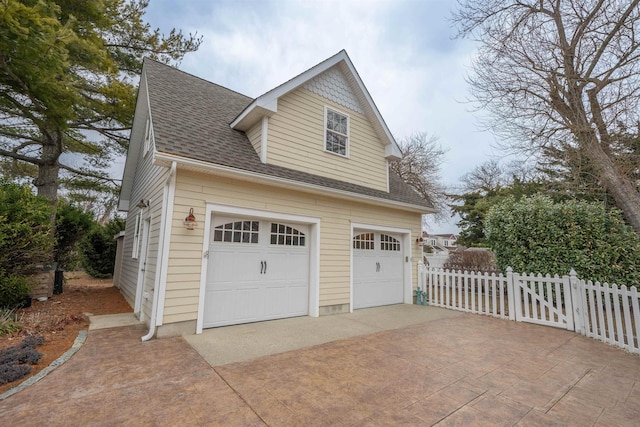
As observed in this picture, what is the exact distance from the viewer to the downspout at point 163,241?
4.60 meters

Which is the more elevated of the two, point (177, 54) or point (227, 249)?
point (177, 54)

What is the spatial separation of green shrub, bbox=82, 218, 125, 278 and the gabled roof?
10792mm

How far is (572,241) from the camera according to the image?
24.0ft

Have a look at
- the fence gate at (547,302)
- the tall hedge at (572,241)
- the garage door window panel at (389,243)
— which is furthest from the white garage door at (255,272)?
the tall hedge at (572,241)

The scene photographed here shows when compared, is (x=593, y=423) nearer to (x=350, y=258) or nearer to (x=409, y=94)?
(x=350, y=258)

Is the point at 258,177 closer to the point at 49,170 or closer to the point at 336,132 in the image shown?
the point at 336,132

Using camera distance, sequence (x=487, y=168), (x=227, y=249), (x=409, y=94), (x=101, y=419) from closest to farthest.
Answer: (x=101, y=419) → (x=227, y=249) → (x=409, y=94) → (x=487, y=168)

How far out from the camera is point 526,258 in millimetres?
8047

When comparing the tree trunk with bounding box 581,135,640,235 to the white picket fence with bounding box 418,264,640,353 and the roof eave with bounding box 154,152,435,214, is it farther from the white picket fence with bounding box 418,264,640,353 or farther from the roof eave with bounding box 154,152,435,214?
the roof eave with bounding box 154,152,435,214

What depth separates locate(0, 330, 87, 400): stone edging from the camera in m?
2.86

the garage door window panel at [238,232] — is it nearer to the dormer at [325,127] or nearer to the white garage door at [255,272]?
the white garage door at [255,272]

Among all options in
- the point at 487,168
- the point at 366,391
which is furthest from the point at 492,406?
the point at 487,168

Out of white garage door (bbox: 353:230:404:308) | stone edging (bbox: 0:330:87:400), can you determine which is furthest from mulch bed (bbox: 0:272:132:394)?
white garage door (bbox: 353:230:404:308)

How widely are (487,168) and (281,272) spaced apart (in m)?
26.5
